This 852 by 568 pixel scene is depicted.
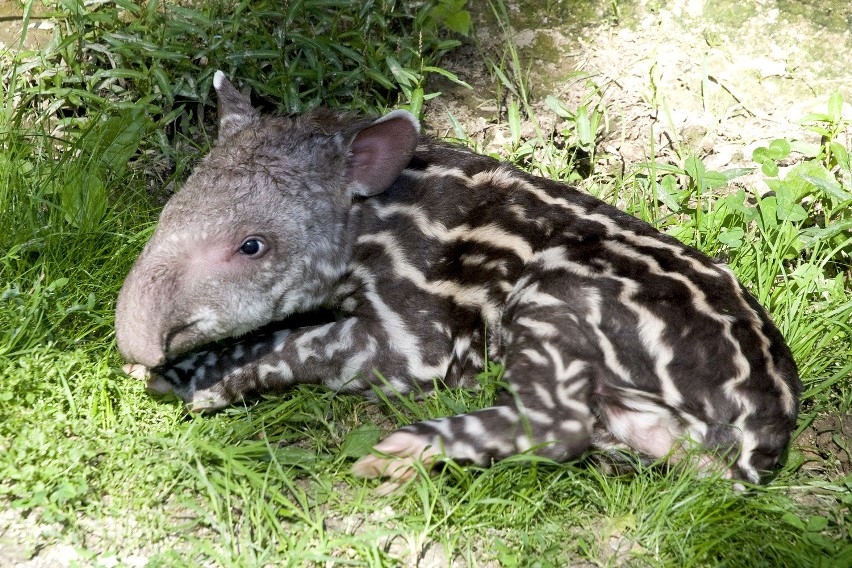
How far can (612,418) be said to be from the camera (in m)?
4.09

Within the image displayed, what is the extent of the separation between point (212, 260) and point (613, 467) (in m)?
2.08

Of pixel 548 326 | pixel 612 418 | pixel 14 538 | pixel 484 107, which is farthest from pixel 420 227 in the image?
pixel 14 538

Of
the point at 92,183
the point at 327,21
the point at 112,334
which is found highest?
the point at 327,21

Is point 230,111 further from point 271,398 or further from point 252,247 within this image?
point 271,398

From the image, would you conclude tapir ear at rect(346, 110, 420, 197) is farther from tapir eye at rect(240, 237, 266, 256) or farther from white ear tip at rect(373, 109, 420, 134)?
tapir eye at rect(240, 237, 266, 256)

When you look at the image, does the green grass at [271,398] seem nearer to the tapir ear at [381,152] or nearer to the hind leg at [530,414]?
the hind leg at [530,414]

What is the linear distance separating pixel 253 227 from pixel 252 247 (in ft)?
0.32

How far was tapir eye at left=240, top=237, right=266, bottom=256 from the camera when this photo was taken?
4.43 meters

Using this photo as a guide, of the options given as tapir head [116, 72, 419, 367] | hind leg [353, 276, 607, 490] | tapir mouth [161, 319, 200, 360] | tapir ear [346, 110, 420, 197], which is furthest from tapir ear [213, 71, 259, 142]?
hind leg [353, 276, 607, 490]

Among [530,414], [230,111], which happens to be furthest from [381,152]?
[530,414]

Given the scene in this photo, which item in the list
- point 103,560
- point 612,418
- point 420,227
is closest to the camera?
point 103,560

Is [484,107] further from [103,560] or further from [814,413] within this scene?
[103,560]

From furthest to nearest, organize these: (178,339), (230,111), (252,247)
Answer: (230,111) → (252,247) → (178,339)

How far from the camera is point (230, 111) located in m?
4.93
